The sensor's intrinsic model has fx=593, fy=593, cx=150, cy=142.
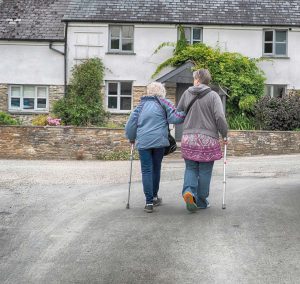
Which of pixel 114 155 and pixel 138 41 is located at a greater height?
pixel 138 41

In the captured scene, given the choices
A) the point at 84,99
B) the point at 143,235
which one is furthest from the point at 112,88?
the point at 143,235

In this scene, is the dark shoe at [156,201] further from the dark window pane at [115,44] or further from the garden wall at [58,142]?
the dark window pane at [115,44]

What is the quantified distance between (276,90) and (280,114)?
19.3 ft

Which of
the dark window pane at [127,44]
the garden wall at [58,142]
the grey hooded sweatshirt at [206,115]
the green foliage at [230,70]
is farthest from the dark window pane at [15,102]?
the grey hooded sweatshirt at [206,115]

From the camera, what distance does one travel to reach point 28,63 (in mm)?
28047

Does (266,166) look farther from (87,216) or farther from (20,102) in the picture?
(20,102)

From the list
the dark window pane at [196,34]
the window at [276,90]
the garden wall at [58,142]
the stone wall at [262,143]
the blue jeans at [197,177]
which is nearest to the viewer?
the blue jeans at [197,177]

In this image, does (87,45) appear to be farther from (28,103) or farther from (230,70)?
(230,70)

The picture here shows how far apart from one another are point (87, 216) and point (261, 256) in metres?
3.03

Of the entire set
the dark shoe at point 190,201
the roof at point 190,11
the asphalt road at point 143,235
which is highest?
the roof at point 190,11

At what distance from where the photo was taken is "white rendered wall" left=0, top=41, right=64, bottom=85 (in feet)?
91.5

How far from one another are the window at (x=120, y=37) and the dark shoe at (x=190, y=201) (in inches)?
781

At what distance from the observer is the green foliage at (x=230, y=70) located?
25594 millimetres

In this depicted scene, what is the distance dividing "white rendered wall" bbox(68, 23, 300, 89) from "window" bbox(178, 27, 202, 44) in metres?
0.32
